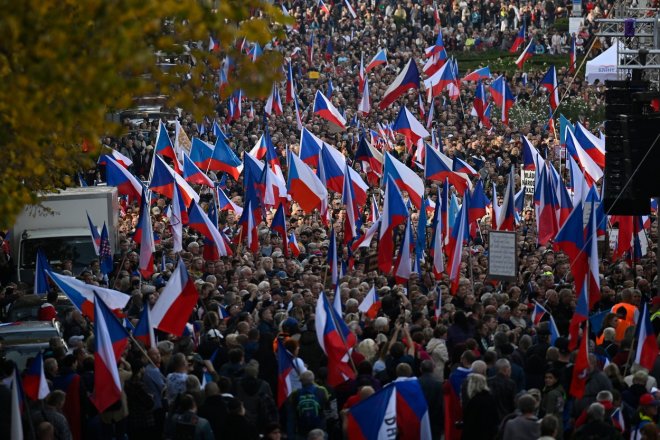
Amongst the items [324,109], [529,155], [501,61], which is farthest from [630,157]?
[501,61]

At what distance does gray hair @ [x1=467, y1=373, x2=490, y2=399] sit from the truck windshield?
13899 millimetres

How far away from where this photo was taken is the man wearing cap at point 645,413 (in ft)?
44.2

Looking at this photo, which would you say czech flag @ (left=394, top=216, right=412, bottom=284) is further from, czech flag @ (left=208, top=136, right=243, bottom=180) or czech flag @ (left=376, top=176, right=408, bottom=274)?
czech flag @ (left=208, top=136, right=243, bottom=180)

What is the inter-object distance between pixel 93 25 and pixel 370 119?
1412 inches

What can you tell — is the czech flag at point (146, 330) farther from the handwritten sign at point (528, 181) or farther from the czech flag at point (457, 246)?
the handwritten sign at point (528, 181)

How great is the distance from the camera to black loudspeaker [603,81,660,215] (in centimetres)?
2183

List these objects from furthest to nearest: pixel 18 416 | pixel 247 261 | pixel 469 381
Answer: pixel 247 261 < pixel 469 381 < pixel 18 416

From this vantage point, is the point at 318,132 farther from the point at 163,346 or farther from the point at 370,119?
the point at 163,346

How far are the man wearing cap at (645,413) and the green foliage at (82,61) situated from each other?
414cm

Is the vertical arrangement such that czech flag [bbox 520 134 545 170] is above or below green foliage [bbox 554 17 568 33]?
below

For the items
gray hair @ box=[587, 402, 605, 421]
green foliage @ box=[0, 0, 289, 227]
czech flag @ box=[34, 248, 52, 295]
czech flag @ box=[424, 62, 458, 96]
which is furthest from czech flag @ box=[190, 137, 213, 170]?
gray hair @ box=[587, 402, 605, 421]

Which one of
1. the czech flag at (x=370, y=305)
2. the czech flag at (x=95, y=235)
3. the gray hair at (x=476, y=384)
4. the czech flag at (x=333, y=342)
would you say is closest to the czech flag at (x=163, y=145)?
the czech flag at (x=95, y=235)

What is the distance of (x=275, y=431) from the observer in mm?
13141

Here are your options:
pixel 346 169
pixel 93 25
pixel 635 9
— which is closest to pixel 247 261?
pixel 346 169
